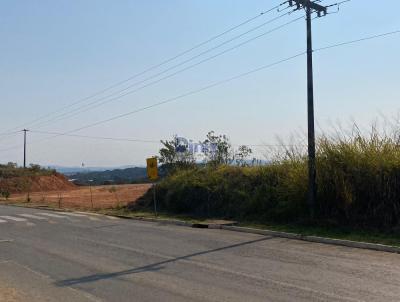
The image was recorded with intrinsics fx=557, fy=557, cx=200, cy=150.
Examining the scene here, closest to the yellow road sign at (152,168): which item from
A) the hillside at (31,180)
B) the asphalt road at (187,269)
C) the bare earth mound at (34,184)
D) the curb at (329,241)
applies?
the curb at (329,241)

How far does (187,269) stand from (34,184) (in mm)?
65419

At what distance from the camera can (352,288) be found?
8.75 meters

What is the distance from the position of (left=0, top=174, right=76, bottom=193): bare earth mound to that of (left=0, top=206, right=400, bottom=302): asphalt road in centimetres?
5534

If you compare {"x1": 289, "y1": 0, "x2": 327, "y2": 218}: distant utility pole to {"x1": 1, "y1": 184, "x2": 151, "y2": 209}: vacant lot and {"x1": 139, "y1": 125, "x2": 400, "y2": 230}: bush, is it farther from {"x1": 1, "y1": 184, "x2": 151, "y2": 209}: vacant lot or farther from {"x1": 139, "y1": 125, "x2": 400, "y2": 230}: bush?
{"x1": 1, "y1": 184, "x2": 151, "y2": 209}: vacant lot

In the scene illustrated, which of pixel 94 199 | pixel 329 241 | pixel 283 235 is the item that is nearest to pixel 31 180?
pixel 94 199

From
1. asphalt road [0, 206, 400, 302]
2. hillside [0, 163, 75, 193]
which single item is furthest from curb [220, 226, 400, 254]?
hillside [0, 163, 75, 193]

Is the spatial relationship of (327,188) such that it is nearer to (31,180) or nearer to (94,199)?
(94,199)

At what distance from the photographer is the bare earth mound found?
69.4 metres

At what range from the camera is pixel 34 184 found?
7250 cm

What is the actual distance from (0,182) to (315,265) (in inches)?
2644

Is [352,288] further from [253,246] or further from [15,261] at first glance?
[15,261]

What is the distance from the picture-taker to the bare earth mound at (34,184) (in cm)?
6944

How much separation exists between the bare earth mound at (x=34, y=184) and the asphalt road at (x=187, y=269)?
5534cm

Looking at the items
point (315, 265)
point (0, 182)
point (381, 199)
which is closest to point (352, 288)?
point (315, 265)
